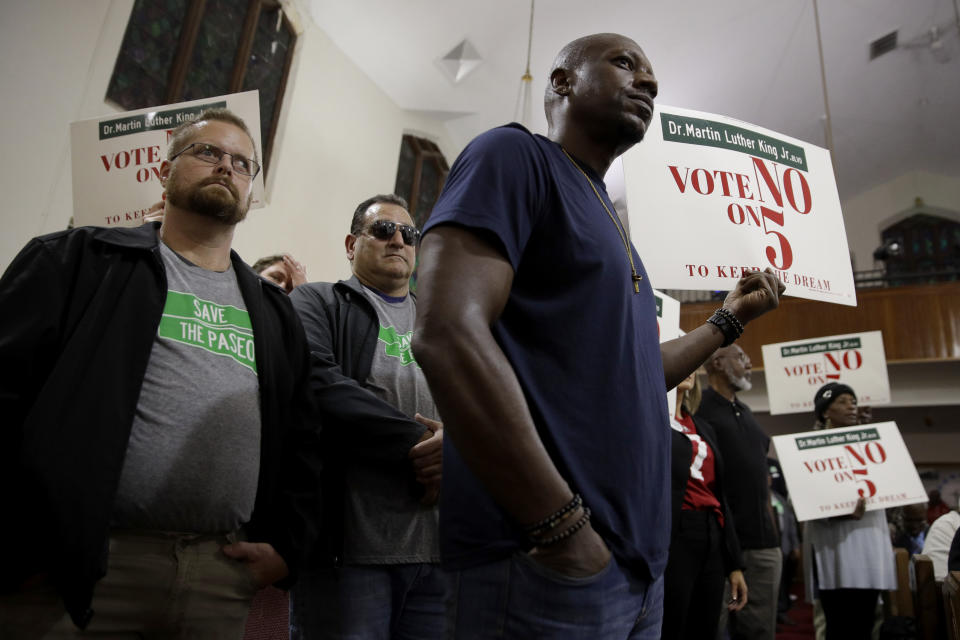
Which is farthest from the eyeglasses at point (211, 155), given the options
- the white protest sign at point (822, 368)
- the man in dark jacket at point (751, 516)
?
the white protest sign at point (822, 368)

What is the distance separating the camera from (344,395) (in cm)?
146

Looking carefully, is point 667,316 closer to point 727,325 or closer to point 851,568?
point 727,325

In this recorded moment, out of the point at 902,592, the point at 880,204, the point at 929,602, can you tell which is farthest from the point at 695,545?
the point at 880,204

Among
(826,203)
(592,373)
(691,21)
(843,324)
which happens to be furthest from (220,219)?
(843,324)

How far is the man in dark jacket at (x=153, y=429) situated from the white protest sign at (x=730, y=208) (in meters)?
0.86

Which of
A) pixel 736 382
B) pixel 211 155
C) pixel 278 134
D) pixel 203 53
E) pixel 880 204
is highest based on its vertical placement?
pixel 880 204

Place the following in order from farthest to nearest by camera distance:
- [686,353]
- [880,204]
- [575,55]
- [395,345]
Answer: [880,204] → [395,345] → [686,353] → [575,55]

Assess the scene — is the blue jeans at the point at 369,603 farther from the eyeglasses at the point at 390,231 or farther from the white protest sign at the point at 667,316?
the white protest sign at the point at 667,316

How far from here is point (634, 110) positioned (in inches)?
41.3

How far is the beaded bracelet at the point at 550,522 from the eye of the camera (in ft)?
2.22

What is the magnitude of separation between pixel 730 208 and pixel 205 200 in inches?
47.8

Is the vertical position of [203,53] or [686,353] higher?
[203,53]

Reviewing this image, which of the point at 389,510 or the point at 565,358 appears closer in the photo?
the point at 565,358

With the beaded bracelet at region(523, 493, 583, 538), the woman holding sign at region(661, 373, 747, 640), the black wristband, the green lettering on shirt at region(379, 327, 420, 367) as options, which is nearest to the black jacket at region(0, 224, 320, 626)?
the green lettering on shirt at region(379, 327, 420, 367)
